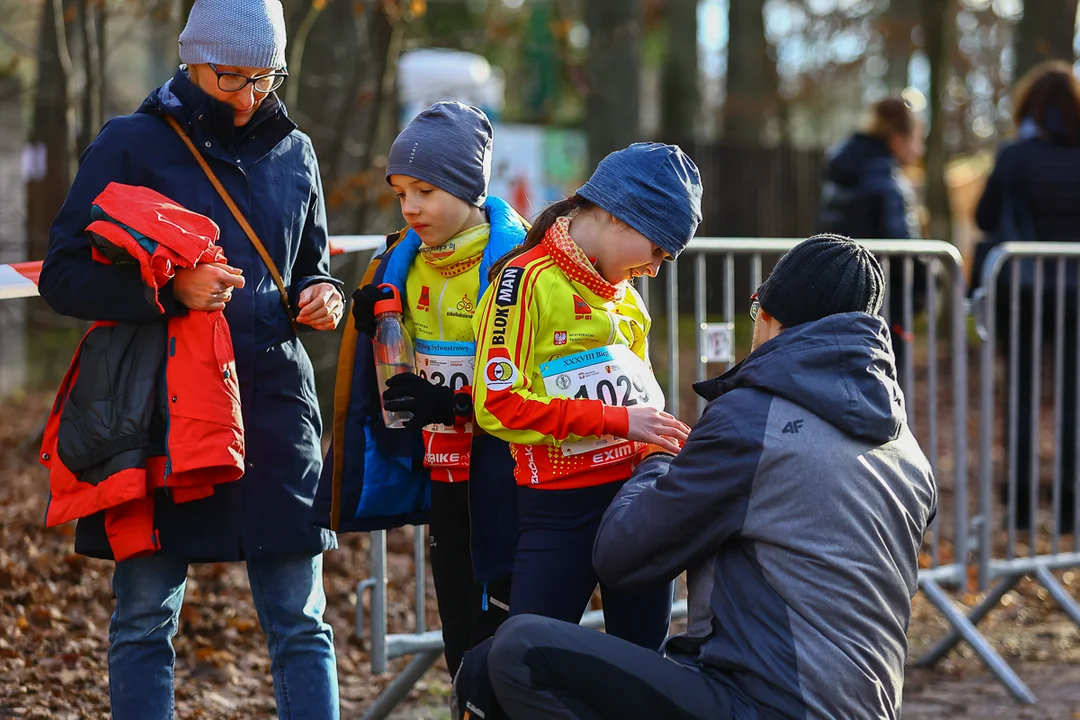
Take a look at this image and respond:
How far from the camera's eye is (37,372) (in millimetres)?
12273

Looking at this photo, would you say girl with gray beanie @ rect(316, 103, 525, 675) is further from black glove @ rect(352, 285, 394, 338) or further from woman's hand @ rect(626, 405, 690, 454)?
woman's hand @ rect(626, 405, 690, 454)

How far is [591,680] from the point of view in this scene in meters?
2.71

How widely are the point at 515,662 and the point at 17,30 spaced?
61.8ft

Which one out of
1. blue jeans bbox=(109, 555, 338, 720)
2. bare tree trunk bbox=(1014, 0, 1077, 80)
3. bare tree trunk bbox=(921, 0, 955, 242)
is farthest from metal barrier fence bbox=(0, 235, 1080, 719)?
bare tree trunk bbox=(921, 0, 955, 242)

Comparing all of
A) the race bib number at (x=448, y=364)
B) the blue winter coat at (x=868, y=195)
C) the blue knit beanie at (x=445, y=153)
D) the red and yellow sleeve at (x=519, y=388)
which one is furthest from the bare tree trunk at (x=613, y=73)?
the red and yellow sleeve at (x=519, y=388)

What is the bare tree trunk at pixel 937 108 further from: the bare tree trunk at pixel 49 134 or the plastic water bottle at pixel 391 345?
the plastic water bottle at pixel 391 345

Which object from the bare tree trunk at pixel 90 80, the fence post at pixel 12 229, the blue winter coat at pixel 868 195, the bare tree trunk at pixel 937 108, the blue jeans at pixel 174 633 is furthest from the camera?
the bare tree trunk at pixel 937 108

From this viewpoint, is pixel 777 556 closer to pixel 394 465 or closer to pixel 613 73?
pixel 394 465

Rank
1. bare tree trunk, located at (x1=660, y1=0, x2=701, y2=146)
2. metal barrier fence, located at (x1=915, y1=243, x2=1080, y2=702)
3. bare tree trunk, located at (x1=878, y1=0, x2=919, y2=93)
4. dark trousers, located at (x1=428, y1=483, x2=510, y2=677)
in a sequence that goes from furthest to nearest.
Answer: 1. bare tree trunk, located at (x1=878, y1=0, x2=919, y2=93)
2. bare tree trunk, located at (x1=660, y1=0, x2=701, y2=146)
3. metal barrier fence, located at (x1=915, y1=243, x2=1080, y2=702)
4. dark trousers, located at (x1=428, y1=483, x2=510, y2=677)

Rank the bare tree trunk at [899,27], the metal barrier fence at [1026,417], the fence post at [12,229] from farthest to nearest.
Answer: the bare tree trunk at [899,27]
the fence post at [12,229]
the metal barrier fence at [1026,417]

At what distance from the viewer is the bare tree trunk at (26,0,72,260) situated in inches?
285

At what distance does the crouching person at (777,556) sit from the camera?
2.64m

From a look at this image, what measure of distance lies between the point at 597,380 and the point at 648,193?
1.53ft

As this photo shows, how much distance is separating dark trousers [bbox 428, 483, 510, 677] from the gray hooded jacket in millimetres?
786
